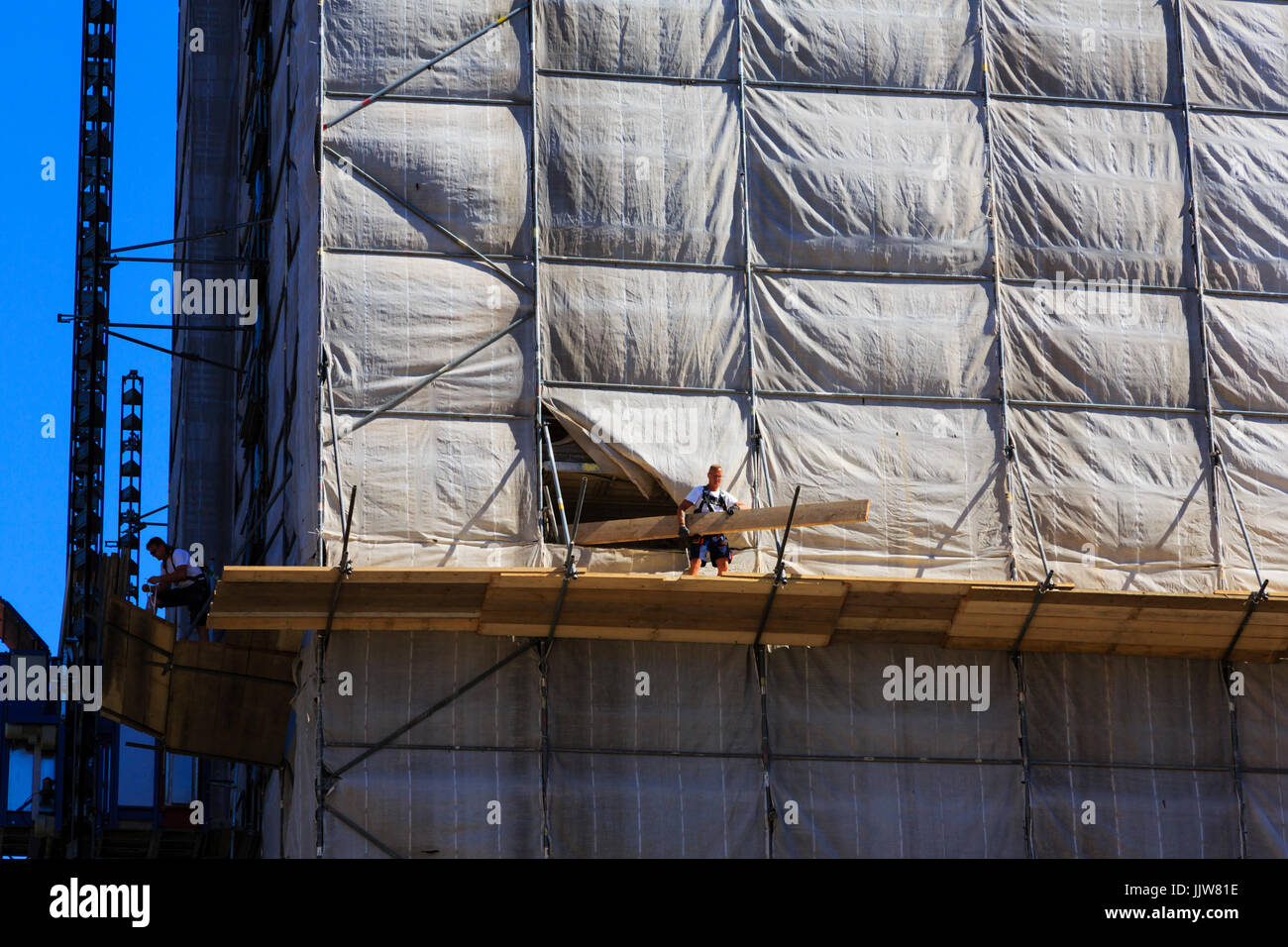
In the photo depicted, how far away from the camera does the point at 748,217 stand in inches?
1136

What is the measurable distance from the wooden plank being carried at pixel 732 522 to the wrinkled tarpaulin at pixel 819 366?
2.09 ft

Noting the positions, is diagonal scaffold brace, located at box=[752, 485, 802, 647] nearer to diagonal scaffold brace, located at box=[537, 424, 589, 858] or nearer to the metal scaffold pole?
diagonal scaffold brace, located at box=[537, 424, 589, 858]

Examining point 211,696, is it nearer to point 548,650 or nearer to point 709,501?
point 548,650

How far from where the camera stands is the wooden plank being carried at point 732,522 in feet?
86.5

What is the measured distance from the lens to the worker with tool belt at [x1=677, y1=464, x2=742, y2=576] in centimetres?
2680

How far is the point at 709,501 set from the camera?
26875 mm

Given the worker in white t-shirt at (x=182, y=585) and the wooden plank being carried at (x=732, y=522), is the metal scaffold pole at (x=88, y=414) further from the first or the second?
the wooden plank being carried at (x=732, y=522)

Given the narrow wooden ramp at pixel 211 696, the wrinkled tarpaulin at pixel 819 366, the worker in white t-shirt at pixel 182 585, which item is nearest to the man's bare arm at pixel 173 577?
the worker in white t-shirt at pixel 182 585

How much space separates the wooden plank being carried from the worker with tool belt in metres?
0.17

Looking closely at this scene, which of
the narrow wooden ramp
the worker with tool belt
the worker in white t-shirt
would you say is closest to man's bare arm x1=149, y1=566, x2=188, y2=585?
the worker in white t-shirt

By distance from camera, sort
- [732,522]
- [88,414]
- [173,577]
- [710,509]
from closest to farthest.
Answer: [732,522] < [710,509] < [173,577] < [88,414]

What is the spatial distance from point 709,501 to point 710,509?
97 millimetres

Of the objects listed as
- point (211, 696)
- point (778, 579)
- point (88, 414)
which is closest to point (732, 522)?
point (778, 579)
